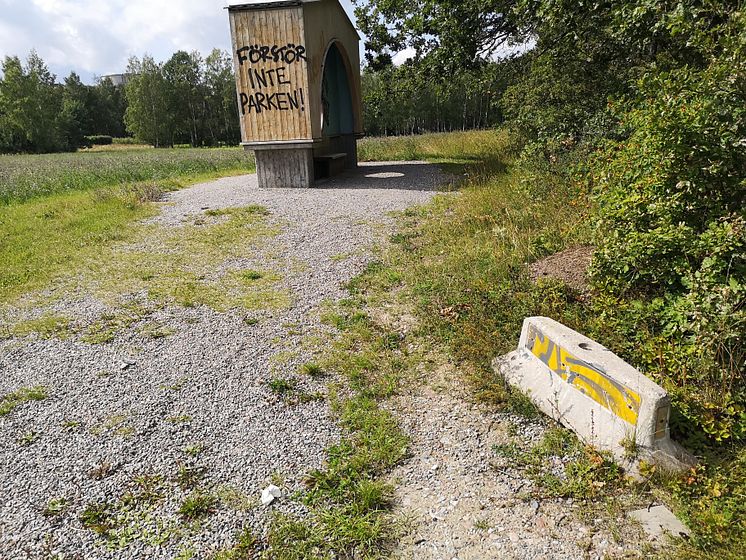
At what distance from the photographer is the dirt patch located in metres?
4.80

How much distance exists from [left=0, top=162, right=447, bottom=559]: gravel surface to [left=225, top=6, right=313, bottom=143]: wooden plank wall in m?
6.99

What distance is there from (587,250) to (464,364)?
234cm

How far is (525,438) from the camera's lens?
3.29 meters

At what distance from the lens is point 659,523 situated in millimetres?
2512

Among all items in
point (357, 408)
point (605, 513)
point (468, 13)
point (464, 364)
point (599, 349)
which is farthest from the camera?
point (468, 13)

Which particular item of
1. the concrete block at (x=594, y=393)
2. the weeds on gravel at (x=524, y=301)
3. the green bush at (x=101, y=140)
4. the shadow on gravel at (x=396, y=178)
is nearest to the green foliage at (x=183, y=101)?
the green bush at (x=101, y=140)

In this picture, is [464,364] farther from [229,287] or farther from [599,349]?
[229,287]

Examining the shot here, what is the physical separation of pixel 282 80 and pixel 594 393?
1063cm

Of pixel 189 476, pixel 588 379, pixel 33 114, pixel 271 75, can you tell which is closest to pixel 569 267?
pixel 588 379

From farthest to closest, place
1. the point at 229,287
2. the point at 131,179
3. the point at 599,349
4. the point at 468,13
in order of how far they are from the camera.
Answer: the point at 131,179 < the point at 468,13 < the point at 229,287 < the point at 599,349

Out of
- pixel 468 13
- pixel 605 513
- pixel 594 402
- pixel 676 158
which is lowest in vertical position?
pixel 605 513

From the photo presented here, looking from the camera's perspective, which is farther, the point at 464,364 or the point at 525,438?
the point at 464,364

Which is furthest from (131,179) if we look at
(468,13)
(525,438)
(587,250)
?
(525,438)

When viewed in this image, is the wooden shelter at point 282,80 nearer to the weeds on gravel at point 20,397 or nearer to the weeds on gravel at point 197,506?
the weeds on gravel at point 20,397
